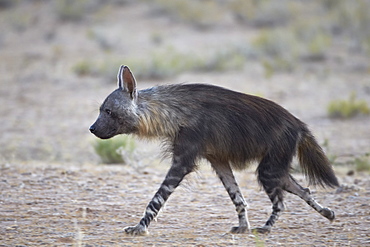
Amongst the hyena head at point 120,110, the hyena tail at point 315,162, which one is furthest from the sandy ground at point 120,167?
the hyena head at point 120,110

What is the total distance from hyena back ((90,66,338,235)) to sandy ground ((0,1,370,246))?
53 centimetres

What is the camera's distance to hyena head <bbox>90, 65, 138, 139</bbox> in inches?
234

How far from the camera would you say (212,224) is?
6.31 m

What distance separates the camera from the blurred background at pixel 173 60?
12.4m

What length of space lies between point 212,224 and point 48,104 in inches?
363

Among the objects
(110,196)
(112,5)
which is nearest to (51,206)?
(110,196)

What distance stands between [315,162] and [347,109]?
749 centimetres

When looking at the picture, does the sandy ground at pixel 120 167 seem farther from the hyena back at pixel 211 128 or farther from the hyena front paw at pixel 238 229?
the hyena back at pixel 211 128

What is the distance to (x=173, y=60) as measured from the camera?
17984 millimetres

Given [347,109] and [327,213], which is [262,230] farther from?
[347,109]

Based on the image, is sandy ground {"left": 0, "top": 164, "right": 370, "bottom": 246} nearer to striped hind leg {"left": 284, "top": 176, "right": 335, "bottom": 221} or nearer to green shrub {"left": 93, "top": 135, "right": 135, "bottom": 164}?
striped hind leg {"left": 284, "top": 176, "right": 335, "bottom": 221}

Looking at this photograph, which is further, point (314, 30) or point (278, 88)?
point (314, 30)

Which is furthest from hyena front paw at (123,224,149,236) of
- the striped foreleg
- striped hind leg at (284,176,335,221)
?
striped hind leg at (284,176,335,221)

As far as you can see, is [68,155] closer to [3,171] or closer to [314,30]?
[3,171]
